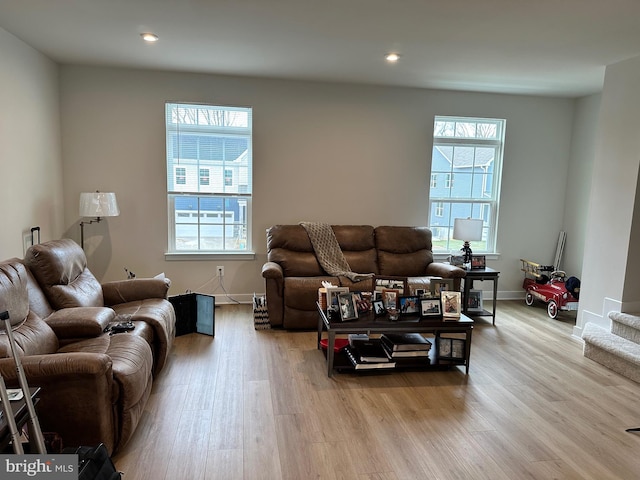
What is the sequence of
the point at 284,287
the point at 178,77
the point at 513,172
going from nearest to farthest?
the point at 284,287, the point at 178,77, the point at 513,172

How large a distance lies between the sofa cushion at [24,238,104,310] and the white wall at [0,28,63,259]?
0.62 m

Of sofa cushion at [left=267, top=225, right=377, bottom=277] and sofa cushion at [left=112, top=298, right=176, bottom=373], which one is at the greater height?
sofa cushion at [left=267, top=225, right=377, bottom=277]

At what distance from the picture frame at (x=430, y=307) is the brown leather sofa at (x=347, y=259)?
2.26 ft

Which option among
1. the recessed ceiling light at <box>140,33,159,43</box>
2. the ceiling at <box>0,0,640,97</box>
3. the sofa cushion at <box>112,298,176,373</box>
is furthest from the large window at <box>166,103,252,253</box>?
the sofa cushion at <box>112,298,176,373</box>

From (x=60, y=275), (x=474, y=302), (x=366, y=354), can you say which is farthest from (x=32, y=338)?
(x=474, y=302)

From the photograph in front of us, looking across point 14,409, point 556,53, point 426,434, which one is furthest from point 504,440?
point 556,53

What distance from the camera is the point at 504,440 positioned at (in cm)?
233

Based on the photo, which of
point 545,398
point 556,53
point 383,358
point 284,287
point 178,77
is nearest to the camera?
point 545,398

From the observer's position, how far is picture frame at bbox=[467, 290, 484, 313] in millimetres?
4656

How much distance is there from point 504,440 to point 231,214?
3.56 meters

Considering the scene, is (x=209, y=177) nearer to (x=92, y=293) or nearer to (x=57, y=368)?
(x=92, y=293)

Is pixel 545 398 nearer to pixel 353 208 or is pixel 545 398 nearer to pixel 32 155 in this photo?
pixel 353 208

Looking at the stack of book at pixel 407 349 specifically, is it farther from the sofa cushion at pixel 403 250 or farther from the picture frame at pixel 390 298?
the sofa cushion at pixel 403 250

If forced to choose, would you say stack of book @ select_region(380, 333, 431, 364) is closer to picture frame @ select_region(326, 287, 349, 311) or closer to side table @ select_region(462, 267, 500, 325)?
picture frame @ select_region(326, 287, 349, 311)
